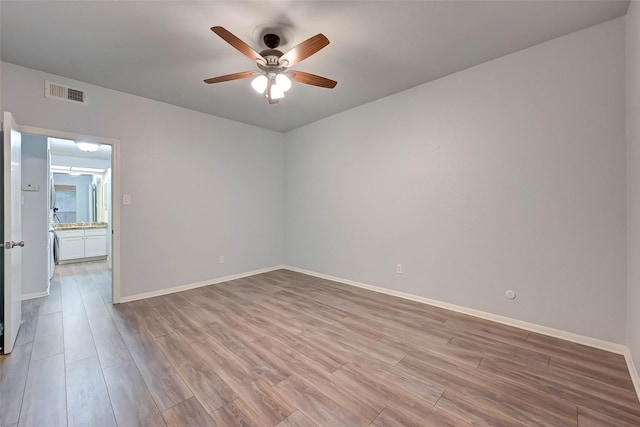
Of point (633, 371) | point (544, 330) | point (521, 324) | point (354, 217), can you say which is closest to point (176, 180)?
point (354, 217)

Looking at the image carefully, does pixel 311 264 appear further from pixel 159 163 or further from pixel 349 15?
pixel 349 15

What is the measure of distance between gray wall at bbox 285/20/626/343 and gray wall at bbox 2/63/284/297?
72.4 inches

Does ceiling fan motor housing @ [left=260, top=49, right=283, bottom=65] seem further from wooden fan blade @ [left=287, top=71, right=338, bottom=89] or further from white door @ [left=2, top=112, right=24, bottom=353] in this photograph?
white door @ [left=2, top=112, right=24, bottom=353]

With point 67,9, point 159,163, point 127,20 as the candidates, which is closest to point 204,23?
point 127,20

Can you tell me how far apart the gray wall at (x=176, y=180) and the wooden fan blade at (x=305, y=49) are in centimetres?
201

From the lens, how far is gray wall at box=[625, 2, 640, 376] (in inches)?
73.0

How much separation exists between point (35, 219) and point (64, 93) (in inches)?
Answer: 74.0

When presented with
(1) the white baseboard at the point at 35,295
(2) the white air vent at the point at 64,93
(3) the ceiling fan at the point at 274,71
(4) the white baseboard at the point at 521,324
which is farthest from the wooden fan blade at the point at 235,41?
(1) the white baseboard at the point at 35,295

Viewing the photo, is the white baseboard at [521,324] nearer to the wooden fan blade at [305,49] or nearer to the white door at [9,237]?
the wooden fan blade at [305,49]

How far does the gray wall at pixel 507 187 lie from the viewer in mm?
2254

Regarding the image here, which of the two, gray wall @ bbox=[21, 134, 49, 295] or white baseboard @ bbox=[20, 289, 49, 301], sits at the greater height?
gray wall @ bbox=[21, 134, 49, 295]

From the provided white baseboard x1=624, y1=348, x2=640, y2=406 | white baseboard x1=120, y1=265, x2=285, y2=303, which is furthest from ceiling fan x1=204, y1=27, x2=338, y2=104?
white baseboard x1=624, y1=348, x2=640, y2=406

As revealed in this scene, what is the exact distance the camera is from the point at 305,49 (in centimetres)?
199

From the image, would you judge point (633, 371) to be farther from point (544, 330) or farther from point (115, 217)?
point (115, 217)
